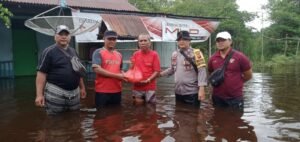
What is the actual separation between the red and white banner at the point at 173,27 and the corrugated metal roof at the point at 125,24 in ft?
1.75

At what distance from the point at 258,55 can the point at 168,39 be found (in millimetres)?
16388

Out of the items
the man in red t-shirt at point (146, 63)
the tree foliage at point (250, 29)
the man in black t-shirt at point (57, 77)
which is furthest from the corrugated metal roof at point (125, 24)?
the tree foliage at point (250, 29)

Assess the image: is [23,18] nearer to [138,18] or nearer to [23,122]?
[138,18]

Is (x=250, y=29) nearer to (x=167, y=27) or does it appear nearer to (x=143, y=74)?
(x=167, y=27)

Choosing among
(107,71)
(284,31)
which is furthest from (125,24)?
(284,31)

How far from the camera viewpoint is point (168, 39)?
1692cm

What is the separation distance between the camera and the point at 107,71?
596 cm

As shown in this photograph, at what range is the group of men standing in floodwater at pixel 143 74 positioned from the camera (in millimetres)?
5387

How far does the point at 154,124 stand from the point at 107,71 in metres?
1.11

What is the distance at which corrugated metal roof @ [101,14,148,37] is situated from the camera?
47.8 ft

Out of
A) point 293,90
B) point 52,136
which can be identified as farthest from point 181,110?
point 293,90

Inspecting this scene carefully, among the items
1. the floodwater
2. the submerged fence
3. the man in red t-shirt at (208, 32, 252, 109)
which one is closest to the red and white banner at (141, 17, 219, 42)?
the submerged fence

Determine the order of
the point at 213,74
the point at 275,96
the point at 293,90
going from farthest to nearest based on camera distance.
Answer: the point at 293,90, the point at 275,96, the point at 213,74

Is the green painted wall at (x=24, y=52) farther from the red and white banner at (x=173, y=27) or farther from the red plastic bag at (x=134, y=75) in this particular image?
the red plastic bag at (x=134, y=75)
